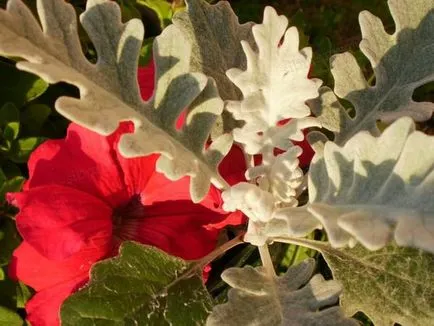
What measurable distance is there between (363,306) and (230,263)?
0.25 metres

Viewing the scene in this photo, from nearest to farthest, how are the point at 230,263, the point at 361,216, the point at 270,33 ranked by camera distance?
the point at 361,216 → the point at 270,33 → the point at 230,263

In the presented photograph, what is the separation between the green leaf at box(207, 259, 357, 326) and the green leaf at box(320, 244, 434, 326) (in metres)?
0.04

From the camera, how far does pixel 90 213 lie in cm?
82

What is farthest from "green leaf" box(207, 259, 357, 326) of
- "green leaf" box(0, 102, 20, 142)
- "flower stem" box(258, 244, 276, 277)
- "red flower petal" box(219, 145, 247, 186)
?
"green leaf" box(0, 102, 20, 142)

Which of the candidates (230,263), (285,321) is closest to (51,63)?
(285,321)

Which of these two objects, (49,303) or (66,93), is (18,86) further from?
(49,303)

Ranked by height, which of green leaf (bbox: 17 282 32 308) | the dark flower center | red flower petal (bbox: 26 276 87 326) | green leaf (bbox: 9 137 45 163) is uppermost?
green leaf (bbox: 9 137 45 163)

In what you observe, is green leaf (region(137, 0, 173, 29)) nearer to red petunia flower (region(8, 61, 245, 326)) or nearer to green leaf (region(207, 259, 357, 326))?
red petunia flower (region(8, 61, 245, 326))

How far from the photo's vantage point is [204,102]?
81 cm

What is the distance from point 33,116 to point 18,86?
0.04 meters

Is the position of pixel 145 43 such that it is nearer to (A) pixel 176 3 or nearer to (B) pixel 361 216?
(A) pixel 176 3

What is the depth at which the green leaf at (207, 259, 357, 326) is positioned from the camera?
78 centimetres

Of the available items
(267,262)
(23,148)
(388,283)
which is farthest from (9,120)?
(388,283)

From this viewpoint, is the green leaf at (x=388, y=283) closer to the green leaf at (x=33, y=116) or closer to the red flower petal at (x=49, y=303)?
the red flower petal at (x=49, y=303)
